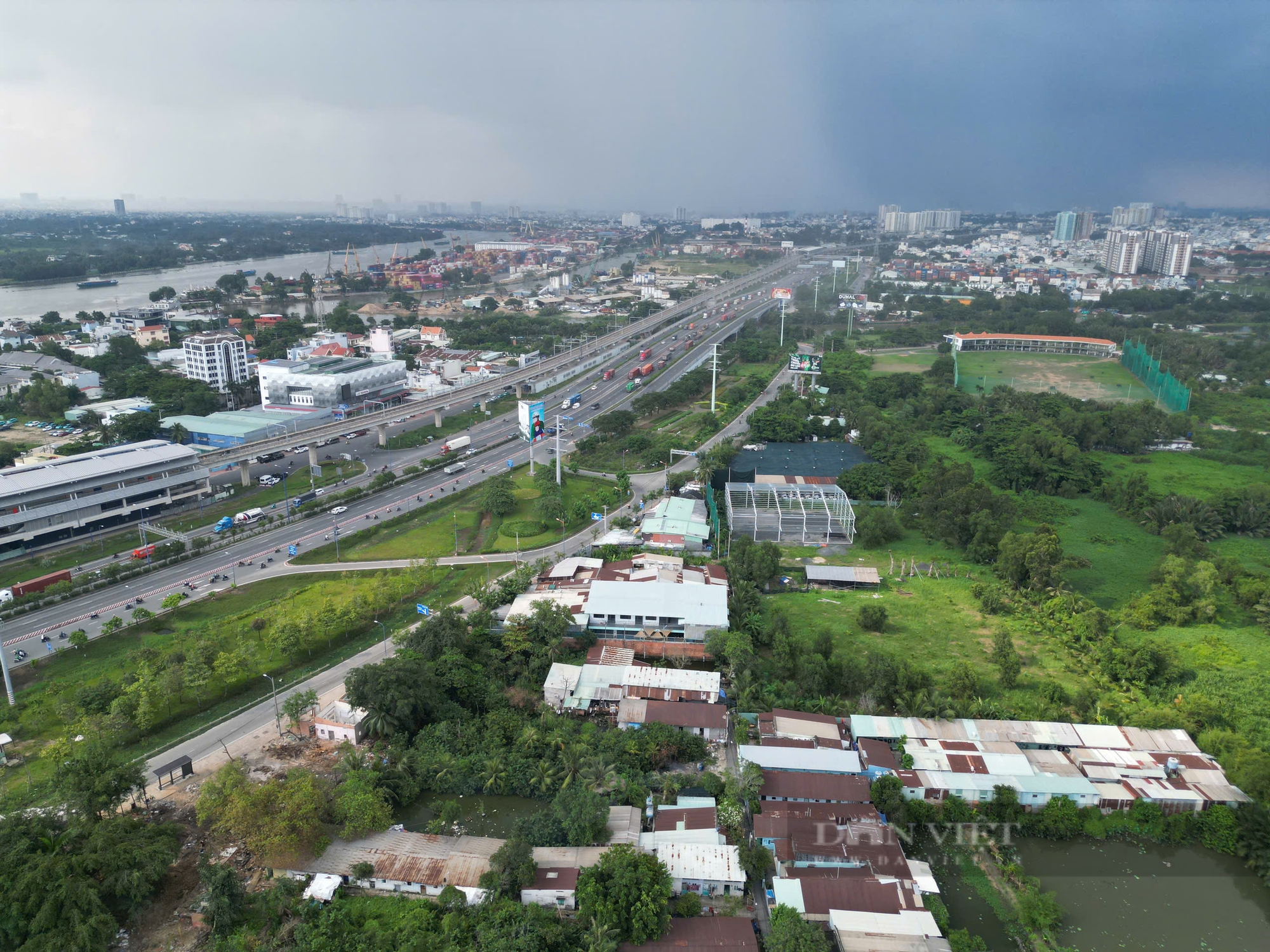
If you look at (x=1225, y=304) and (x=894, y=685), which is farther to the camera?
(x=1225, y=304)

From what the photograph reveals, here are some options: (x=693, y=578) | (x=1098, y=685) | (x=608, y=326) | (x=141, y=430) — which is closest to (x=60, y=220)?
(x=608, y=326)

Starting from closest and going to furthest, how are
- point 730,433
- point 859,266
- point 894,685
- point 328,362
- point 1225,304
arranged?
1. point 894,685
2. point 730,433
3. point 328,362
4. point 1225,304
5. point 859,266

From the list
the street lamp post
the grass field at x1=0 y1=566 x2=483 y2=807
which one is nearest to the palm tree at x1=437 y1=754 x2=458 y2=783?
the street lamp post

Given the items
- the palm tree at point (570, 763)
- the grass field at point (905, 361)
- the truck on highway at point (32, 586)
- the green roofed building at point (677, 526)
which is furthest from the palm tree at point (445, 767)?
the grass field at point (905, 361)

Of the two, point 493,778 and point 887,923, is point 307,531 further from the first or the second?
point 887,923

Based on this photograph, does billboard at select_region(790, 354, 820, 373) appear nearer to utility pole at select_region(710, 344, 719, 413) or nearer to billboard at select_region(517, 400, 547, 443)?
utility pole at select_region(710, 344, 719, 413)

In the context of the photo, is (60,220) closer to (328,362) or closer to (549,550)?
(328,362)
